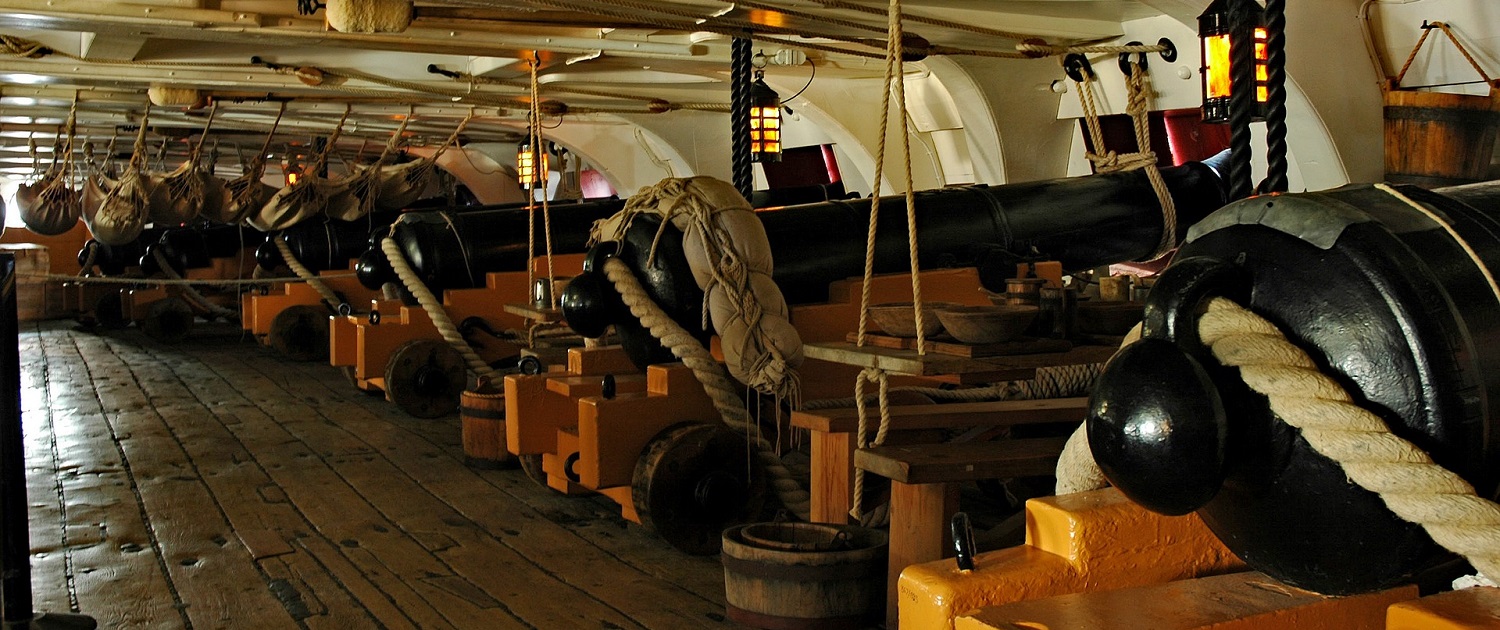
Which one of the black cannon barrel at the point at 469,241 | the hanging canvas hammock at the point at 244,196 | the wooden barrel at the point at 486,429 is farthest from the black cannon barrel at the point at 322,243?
the wooden barrel at the point at 486,429

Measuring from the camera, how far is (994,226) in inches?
172

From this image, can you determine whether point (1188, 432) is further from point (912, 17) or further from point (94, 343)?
point (94, 343)

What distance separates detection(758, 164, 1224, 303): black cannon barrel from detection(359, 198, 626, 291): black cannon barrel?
244cm

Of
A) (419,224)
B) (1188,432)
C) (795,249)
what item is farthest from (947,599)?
(419,224)

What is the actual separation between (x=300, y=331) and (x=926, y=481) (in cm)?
692

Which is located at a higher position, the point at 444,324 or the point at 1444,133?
the point at 1444,133

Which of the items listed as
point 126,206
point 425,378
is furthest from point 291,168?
point 425,378

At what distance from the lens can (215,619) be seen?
2.99 meters

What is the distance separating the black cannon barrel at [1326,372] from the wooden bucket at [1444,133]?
3.69m

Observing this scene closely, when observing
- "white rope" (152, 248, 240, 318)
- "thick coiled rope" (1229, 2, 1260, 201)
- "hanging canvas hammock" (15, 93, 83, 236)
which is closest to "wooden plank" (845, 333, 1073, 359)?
"thick coiled rope" (1229, 2, 1260, 201)

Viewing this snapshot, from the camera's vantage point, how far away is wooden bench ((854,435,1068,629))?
2.54m

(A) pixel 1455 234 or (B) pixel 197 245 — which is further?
(B) pixel 197 245

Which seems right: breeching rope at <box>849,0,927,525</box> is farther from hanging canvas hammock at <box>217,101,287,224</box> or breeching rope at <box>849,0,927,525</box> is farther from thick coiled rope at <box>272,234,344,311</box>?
hanging canvas hammock at <box>217,101,287,224</box>

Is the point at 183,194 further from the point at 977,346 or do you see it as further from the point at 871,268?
the point at 871,268
